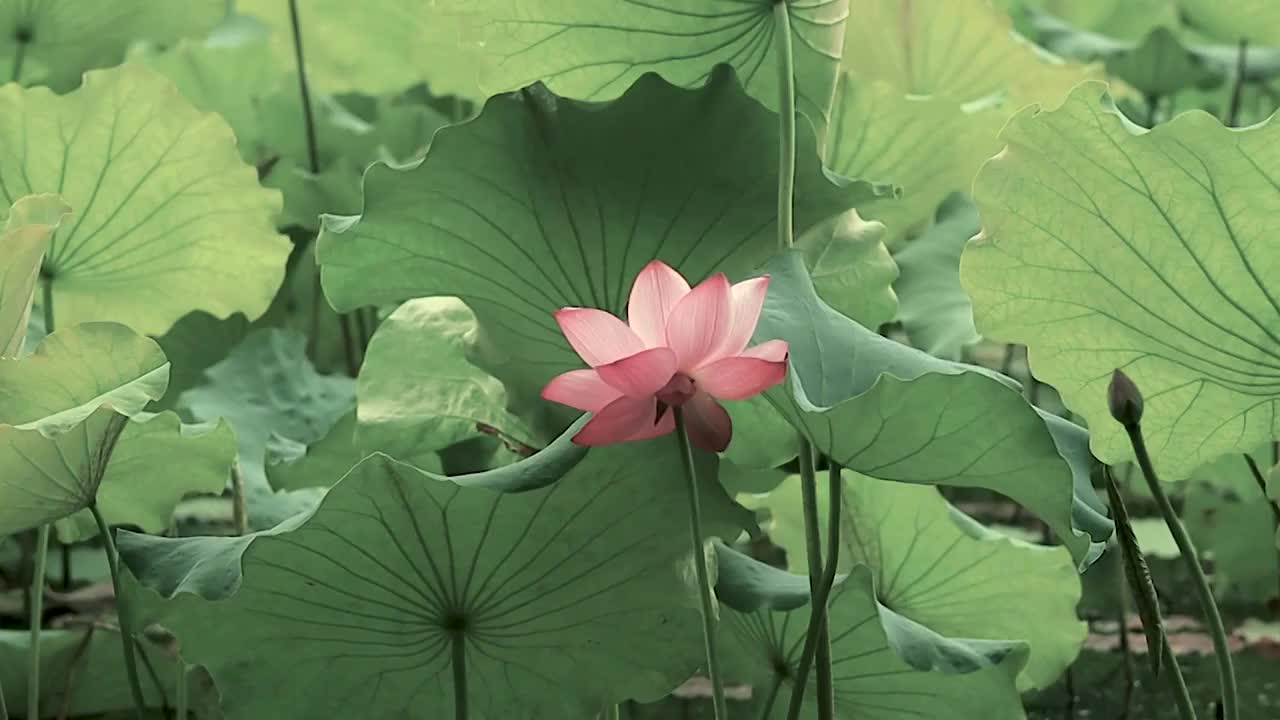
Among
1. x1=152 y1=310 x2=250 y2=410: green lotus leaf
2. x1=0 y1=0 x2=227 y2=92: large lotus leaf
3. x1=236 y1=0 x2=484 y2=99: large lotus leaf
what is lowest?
x1=152 y1=310 x2=250 y2=410: green lotus leaf

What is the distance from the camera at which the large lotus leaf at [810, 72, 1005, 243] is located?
1.28 meters

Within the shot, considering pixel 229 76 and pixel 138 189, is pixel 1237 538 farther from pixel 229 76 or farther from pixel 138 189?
pixel 229 76

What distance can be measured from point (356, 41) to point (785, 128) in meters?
1.14

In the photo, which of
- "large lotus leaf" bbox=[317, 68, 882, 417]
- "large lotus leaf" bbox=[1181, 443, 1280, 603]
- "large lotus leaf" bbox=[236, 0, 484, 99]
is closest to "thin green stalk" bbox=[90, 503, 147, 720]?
"large lotus leaf" bbox=[317, 68, 882, 417]

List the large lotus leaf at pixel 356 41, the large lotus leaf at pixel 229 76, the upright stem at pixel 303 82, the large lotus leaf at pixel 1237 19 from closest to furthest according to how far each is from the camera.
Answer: the upright stem at pixel 303 82
the large lotus leaf at pixel 356 41
the large lotus leaf at pixel 1237 19
the large lotus leaf at pixel 229 76

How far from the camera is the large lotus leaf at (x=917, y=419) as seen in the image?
A: 25.9 inches

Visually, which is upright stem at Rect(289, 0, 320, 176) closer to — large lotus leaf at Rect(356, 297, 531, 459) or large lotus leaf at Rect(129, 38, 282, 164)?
large lotus leaf at Rect(129, 38, 282, 164)

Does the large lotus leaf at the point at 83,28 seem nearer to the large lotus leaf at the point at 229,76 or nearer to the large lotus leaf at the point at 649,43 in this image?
the large lotus leaf at the point at 229,76

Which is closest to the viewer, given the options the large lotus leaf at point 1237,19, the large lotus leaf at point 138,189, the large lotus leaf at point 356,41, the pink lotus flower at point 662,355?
the pink lotus flower at point 662,355

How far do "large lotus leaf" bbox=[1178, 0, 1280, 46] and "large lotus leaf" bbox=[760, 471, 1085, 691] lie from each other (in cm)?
99

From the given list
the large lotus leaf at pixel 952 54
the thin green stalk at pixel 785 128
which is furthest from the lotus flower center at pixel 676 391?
the large lotus leaf at pixel 952 54

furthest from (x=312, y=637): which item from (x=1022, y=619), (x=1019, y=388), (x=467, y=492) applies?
(x=1022, y=619)

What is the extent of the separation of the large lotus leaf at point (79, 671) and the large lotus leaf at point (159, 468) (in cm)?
19

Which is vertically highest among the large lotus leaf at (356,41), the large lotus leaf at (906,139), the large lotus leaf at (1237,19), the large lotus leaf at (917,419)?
the large lotus leaf at (1237,19)
